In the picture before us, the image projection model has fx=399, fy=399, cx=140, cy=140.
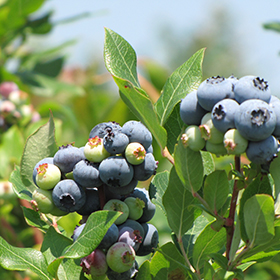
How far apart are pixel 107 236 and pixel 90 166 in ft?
0.50

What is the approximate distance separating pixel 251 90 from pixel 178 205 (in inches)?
12.3

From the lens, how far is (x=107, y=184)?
0.82 metres

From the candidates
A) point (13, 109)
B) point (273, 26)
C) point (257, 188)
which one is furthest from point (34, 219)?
point (273, 26)

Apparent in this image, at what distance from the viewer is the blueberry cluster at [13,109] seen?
2.10 meters

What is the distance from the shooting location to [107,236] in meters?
0.84

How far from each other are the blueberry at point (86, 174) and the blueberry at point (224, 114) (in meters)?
0.27

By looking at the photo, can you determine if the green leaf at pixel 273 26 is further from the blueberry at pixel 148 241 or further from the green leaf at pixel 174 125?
the blueberry at pixel 148 241

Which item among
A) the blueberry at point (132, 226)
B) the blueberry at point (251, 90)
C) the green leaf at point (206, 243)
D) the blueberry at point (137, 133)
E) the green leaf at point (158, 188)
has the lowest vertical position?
the green leaf at point (206, 243)

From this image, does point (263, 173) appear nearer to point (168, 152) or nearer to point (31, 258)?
point (168, 152)

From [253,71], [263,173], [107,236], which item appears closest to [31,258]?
[107,236]

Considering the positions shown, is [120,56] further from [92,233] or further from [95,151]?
[92,233]

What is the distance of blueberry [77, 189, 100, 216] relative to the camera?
0.89 metres

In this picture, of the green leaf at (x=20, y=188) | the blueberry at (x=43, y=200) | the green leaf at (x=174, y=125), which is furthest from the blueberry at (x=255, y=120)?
the green leaf at (x=20, y=188)

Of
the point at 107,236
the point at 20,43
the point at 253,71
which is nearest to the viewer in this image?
the point at 107,236
